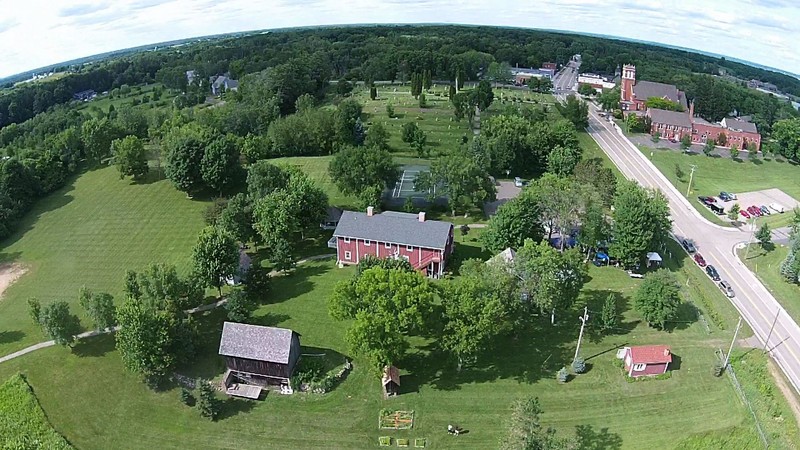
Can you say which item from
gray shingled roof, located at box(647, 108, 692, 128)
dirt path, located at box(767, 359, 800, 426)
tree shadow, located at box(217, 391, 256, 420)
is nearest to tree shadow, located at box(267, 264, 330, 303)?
tree shadow, located at box(217, 391, 256, 420)

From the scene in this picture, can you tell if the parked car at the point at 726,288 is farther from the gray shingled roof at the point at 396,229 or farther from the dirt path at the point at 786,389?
the gray shingled roof at the point at 396,229

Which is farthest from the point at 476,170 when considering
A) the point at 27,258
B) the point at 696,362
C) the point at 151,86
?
the point at 151,86

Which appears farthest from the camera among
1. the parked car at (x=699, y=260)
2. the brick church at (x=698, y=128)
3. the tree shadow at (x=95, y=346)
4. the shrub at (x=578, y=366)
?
the brick church at (x=698, y=128)

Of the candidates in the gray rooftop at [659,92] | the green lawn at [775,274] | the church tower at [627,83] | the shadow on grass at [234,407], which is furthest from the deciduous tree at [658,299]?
the church tower at [627,83]

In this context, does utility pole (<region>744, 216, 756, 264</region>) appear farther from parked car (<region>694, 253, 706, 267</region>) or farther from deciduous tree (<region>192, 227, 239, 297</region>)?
deciduous tree (<region>192, 227, 239, 297</region>)

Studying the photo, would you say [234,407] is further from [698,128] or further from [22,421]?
[698,128]

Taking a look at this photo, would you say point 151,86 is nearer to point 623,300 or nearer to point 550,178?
point 550,178
